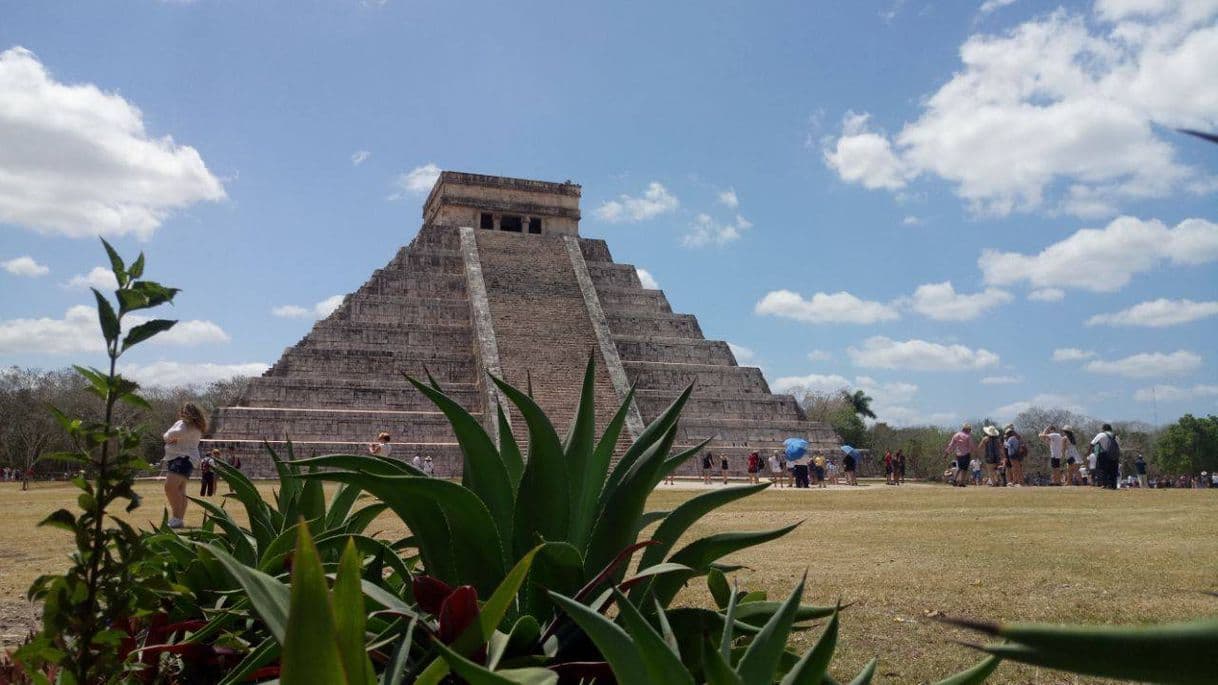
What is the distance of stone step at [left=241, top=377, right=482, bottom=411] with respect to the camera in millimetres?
23047

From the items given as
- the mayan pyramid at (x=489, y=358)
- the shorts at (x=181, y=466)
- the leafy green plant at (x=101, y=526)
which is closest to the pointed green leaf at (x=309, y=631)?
the leafy green plant at (x=101, y=526)

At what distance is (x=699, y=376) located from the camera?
26.0m

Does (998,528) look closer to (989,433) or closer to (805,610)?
(805,610)

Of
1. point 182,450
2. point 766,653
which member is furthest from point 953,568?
point 182,450

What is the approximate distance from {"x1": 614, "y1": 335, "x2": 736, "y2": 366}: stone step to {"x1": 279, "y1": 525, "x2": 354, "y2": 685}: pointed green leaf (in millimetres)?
26348

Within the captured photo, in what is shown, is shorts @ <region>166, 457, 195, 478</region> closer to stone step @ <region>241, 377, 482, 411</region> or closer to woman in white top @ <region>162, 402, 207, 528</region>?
woman in white top @ <region>162, 402, 207, 528</region>

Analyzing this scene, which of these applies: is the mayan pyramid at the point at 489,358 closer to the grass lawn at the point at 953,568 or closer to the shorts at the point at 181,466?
the grass lawn at the point at 953,568

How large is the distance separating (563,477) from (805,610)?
1.65 feet

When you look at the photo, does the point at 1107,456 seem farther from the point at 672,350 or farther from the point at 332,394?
the point at 332,394

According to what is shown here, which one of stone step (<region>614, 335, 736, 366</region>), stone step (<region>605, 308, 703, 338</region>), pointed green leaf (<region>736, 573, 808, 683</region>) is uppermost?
stone step (<region>605, 308, 703, 338</region>)

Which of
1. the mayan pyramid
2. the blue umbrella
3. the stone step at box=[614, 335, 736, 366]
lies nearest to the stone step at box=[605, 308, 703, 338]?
the mayan pyramid

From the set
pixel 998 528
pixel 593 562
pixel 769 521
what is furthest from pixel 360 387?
pixel 593 562

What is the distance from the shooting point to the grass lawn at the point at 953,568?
→ 346cm

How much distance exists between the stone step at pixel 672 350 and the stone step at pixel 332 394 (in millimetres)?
5950
